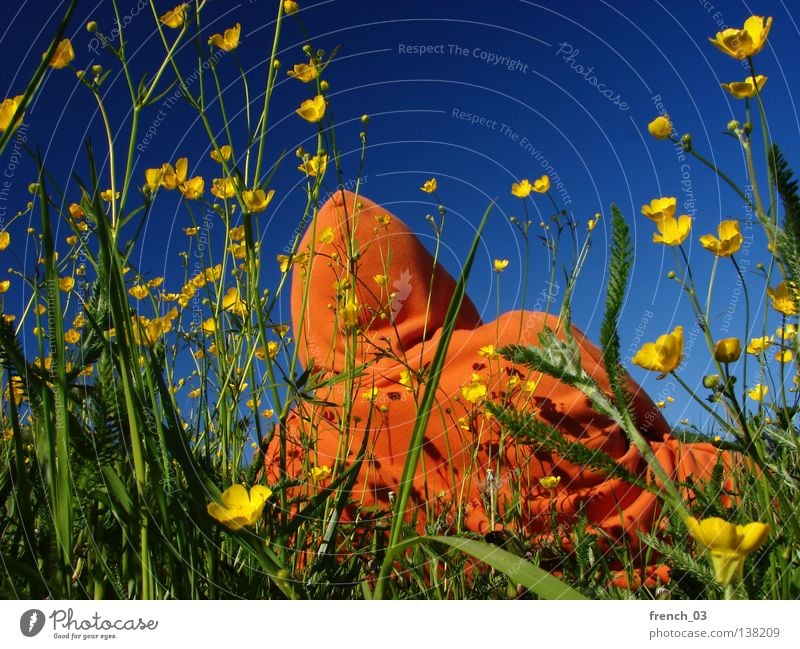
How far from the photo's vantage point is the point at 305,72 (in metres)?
0.87

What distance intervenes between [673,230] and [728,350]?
13 centimetres

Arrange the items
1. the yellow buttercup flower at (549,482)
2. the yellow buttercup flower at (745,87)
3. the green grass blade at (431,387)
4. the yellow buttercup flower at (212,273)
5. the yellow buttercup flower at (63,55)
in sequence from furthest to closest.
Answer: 1. the yellow buttercup flower at (549,482)
2. the yellow buttercup flower at (212,273)
3. the yellow buttercup flower at (63,55)
4. the yellow buttercup flower at (745,87)
5. the green grass blade at (431,387)

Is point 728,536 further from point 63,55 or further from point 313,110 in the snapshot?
point 63,55

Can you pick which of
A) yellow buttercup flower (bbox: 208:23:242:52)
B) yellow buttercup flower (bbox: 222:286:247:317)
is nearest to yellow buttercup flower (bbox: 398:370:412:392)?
yellow buttercup flower (bbox: 222:286:247:317)

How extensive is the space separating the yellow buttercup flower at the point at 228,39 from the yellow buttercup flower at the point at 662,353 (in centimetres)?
64

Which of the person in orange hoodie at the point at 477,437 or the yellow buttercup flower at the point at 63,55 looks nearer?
the yellow buttercup flower at the point at 63,55

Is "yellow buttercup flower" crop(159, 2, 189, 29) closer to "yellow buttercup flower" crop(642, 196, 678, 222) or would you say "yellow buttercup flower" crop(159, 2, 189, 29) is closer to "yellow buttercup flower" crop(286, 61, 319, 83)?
"yellow buttercup flower" crop(286, 61, 319, 83)

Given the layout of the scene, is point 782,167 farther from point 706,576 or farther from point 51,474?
point 51,474

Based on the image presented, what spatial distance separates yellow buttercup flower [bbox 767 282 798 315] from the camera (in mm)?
604

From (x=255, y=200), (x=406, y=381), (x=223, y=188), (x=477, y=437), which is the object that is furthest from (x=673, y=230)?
(x=477, y=437)

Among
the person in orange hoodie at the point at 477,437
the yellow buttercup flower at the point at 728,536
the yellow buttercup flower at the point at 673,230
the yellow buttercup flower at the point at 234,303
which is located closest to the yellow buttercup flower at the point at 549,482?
the person in orange hoodie at the point at 477,437

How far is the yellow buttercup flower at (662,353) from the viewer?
49cm

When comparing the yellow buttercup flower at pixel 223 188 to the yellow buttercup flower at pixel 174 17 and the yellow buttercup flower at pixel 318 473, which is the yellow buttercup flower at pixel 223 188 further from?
the yellow buttercup flower at pixel 318 473
